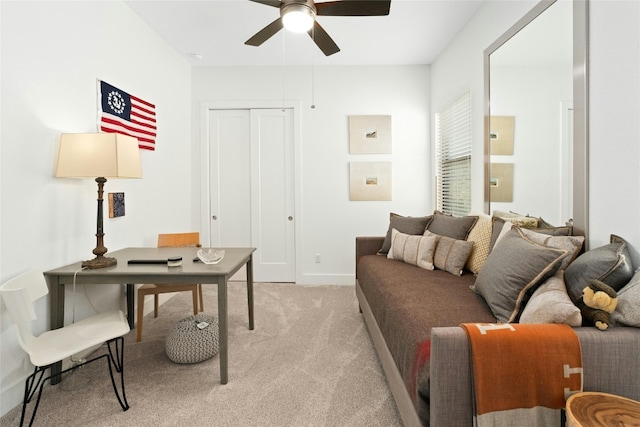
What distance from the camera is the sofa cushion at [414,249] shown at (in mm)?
2646

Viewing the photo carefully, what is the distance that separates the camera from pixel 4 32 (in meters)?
1.80

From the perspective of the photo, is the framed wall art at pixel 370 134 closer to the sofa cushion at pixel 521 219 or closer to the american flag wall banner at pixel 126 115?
the sofa cushion at pixel 521 219

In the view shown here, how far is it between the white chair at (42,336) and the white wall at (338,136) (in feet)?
8.54

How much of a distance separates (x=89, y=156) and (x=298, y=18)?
1.56 metres

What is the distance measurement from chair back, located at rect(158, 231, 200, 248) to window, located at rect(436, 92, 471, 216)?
2.74m

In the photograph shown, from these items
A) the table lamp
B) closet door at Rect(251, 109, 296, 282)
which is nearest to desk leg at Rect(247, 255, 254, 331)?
the table lamp

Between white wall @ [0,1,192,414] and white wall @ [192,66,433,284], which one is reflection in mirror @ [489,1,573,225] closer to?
white wall @ [192,66,433,284]

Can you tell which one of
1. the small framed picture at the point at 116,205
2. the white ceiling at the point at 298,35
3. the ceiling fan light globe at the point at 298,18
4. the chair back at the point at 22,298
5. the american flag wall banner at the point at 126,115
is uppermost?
the white ceiling at the point at 298,35

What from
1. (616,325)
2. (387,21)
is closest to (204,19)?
(387,21)

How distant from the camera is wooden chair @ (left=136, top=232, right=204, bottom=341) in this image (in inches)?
103

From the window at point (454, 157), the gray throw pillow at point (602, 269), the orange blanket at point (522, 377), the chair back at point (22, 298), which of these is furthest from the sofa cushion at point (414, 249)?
the chair back at point (22, 298)

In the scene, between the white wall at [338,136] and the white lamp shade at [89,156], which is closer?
the white lamp shade at [89,156]

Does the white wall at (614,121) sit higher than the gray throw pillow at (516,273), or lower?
higher

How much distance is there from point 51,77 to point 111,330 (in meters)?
1.67
